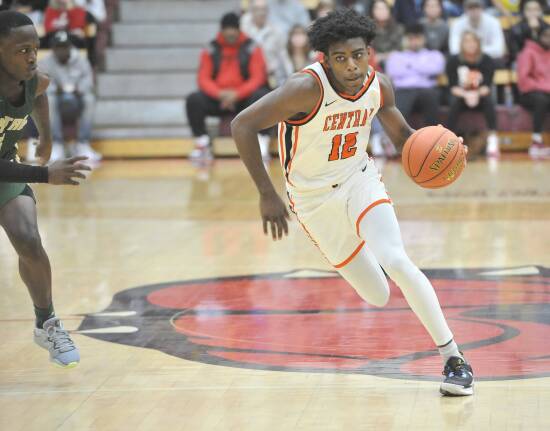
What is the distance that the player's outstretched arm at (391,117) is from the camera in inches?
203

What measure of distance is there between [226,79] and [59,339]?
9369 mm

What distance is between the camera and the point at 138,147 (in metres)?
15.0

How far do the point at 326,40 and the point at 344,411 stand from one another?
1.62 meters

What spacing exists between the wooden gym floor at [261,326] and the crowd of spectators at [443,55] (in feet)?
12.1

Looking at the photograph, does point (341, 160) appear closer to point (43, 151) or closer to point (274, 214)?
point (274, 214)

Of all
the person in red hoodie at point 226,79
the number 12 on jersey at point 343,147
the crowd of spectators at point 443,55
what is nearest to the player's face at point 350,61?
the number 12 on jersey at point 343,147

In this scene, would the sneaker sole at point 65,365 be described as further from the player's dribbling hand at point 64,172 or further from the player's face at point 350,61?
the player's face at point 350,61

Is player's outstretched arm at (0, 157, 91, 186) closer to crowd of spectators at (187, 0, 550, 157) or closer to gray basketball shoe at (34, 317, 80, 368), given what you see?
gray basketball shoe at (34, 317, 80, 368)

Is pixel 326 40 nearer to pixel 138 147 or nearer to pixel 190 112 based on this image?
pixel 190 112

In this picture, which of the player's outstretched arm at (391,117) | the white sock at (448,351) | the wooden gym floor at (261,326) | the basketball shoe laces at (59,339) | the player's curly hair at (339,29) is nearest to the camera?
the wooden gym floor at (261,326)

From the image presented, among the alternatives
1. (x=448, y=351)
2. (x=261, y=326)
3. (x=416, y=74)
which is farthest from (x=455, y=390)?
(x=416, y=74)

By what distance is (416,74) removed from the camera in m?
13.9

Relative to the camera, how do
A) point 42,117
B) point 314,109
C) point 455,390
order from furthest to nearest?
1. point 42,117
2. point 314,109
3. point 455,390

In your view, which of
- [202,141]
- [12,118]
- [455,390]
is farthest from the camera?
[202,141]
